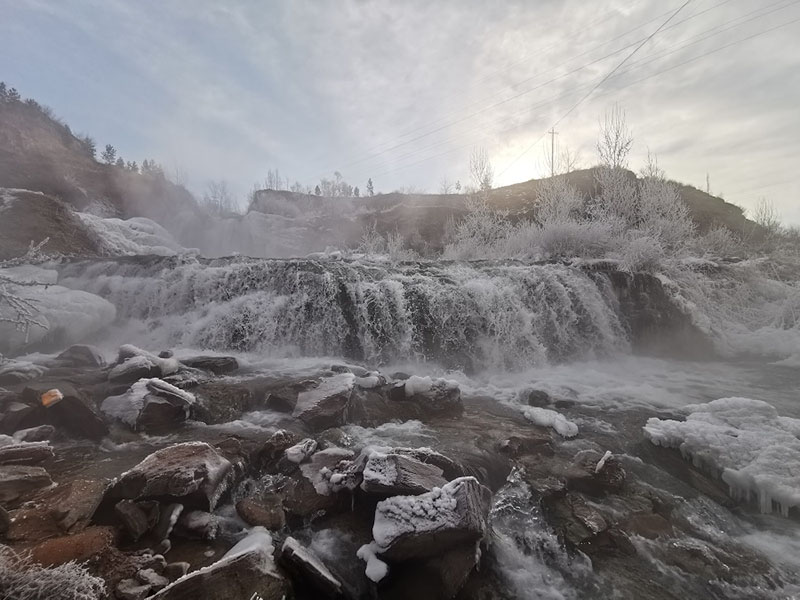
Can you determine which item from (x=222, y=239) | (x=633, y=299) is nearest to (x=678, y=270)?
(x=633, y=299)

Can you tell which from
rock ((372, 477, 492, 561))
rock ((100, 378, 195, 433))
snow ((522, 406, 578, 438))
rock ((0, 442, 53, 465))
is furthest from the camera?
snow ((522, 406, 578, 438))

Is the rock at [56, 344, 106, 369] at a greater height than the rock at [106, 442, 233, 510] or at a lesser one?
greater

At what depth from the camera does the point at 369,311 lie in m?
8.32

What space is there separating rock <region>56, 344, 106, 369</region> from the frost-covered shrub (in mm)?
5221

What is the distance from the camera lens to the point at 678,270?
11547 millimetres

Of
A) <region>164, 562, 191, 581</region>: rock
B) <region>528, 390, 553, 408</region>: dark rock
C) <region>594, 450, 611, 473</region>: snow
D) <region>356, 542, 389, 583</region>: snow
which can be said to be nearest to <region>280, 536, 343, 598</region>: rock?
<region>356, 542, 389, 583</region>: snow

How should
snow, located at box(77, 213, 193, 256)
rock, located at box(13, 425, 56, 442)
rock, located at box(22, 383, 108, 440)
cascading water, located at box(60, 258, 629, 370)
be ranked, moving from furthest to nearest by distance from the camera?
1. snow, located at box(77, 213, 193, 256)
2. cascading water, located at box(60, 258, 629, 370)
3. rock, located at box(22, 383, 108, 440)
4. rock, located at box(13, 425, 56, 442)

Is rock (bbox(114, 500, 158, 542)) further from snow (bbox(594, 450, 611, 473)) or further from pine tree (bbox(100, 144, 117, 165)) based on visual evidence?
pine tree (bbox(100, 144, 117, 165))

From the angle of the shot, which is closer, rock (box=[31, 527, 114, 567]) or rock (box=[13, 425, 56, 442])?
rock (box=[31, 527, 114, 567])

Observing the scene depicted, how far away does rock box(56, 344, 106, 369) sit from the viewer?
6289mm

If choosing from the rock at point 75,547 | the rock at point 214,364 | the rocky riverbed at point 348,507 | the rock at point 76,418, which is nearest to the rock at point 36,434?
the rocky riverbed at point 348,507

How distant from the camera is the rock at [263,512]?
2668 millimetres

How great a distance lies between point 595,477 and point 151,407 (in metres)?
4.62

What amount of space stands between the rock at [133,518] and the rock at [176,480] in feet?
0.26
